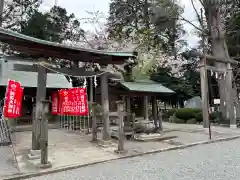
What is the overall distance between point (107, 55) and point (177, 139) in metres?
4.78

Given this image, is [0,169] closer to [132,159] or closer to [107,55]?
[132,159]

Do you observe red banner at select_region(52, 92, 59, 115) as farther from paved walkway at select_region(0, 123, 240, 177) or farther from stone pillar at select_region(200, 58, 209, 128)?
stone pillar at select_region(200, 58, 209, 128)

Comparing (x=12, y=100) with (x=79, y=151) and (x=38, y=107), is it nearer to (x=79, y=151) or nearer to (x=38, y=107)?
(x=38, y=107)

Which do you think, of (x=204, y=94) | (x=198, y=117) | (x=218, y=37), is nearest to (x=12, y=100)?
(x=204, y=94)

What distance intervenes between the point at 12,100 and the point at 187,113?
1445 centimetres

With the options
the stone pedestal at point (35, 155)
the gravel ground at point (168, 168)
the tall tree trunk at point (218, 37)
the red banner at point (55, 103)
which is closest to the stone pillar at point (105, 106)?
the gravel ground at point (168, 168)

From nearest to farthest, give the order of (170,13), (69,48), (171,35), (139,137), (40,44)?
(40,44), (69,48), (139,137), (170,13), (171,35)

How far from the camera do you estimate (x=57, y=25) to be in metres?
21.3

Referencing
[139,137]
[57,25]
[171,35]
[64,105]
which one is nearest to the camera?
[139,137]

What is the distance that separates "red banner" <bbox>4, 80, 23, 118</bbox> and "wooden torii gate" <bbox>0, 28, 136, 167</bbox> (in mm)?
1234

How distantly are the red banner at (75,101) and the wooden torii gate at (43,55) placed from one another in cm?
127

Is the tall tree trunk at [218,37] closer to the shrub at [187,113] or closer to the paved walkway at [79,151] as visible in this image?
the shrub at [187,113]

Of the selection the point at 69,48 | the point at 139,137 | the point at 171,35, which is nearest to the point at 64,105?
the point at 139,137

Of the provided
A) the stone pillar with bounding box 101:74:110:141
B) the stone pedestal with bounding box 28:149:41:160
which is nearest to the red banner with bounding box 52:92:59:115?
the stone pillar with bounding box 101:74:110:141
